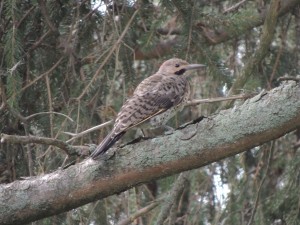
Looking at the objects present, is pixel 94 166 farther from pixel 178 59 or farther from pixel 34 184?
pixel 178 59

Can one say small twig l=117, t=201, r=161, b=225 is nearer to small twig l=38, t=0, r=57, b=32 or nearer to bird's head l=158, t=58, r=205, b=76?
bird's head l=158, t=58, r=205, b=76

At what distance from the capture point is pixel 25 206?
340 cm

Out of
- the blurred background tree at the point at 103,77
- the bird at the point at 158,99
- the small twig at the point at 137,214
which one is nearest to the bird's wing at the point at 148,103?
the bird at the point at 158,99

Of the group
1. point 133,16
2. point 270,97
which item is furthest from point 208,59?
point 270,97

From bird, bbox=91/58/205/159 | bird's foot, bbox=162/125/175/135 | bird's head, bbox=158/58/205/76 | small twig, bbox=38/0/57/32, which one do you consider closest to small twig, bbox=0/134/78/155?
bird's foot, bbox=162/125/175/135

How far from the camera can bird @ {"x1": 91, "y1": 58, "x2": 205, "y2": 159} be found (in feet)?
14.1

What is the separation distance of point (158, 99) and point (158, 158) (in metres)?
1.39

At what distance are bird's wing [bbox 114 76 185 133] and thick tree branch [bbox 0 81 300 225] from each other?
63cm

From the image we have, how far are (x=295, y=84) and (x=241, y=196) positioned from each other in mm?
2207

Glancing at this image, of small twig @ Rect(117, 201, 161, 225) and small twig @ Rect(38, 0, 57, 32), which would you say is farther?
small twig @ Rect(117, 201, 161, 225)

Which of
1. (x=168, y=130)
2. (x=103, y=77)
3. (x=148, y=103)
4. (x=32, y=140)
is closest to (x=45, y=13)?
(x=103, y=77)

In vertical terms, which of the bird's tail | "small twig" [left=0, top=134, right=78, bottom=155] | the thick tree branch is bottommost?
the thick tree branch

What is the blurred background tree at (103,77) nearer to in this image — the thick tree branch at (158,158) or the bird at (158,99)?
the bird at (158,99)

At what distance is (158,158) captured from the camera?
3.33m
